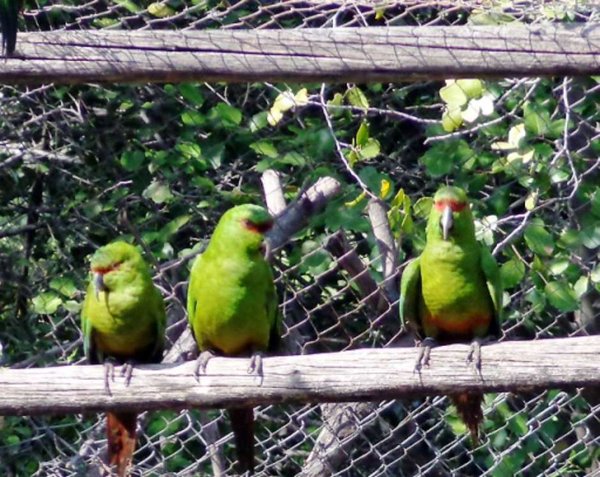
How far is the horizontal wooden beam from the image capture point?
2.15m

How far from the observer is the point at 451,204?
2.82 metres

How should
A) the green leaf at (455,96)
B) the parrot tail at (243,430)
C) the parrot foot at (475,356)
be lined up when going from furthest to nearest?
the green leaf at (455,96)
the parrot tail at (243,430)
the parrot foot at (475,356)

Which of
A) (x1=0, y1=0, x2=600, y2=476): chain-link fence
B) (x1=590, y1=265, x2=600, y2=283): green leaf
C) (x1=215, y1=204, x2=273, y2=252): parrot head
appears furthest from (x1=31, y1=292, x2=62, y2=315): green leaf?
(x1=590, y1=265, x2=600, y2=283): green leaf

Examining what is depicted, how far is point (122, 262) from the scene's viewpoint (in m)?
2.77

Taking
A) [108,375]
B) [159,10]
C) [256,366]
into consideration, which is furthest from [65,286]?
[256,366]

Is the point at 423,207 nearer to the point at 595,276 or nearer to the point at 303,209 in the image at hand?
the point at 303,209

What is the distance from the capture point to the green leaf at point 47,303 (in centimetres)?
331

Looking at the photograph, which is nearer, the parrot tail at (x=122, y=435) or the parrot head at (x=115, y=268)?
the parrot tail at (x=122, y=435)

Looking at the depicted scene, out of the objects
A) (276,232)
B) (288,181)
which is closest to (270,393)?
(276,232)

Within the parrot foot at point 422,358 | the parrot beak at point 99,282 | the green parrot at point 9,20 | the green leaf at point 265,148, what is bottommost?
the green leaf at point 265,148

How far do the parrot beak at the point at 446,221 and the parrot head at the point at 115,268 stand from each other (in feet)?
2.33

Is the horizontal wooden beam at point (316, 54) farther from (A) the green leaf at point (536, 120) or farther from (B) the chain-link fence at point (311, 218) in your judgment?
(A) the green leaf at point (536, 120)

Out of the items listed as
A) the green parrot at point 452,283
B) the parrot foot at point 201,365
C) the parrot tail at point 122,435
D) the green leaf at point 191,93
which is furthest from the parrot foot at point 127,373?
the green leaf at point 191,93

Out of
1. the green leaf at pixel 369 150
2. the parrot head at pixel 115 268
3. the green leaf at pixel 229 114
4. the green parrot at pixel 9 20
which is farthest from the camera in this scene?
the green leaf at pixel 229 114
